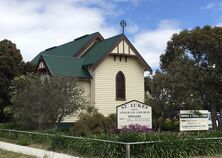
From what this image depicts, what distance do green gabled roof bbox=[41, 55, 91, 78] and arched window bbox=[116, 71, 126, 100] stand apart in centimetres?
265

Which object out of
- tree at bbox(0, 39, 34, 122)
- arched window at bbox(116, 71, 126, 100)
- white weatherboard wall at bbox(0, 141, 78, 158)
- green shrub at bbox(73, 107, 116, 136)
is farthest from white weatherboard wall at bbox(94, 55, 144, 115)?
white weatherboard wall at bbox(0, 141, 78, 158)

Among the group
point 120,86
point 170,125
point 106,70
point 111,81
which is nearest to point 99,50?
point 106,70

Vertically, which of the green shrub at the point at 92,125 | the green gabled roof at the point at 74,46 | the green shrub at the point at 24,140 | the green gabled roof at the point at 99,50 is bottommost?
the green shrub at the point at 24,140

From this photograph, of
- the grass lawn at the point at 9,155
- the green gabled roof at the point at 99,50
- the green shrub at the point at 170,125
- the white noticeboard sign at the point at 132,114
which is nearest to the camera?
the grass lawn at the point at 9,155

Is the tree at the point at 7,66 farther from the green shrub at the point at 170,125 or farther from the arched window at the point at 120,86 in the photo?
the green shrub at the point at 170,125

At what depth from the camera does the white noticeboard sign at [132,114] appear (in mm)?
22095

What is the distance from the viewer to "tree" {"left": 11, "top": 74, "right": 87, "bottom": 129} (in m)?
27.5

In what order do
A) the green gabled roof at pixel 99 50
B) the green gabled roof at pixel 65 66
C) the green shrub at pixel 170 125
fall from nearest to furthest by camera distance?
the green shrub at pixel 170 125, the green gabled roof at pixel 65 66, the green gabled roof at pixel 99 50

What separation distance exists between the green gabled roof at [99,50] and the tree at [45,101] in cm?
698

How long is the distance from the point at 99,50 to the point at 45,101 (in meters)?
11.0

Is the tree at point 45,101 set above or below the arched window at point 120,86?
below

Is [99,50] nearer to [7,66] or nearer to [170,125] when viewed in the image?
[7,66]

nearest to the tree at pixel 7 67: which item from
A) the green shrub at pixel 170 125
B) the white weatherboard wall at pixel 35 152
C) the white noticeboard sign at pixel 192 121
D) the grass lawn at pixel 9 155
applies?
the green shrub at pixel 170 125

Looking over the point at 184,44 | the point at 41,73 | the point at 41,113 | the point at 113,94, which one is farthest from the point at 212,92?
the point at 41,113
